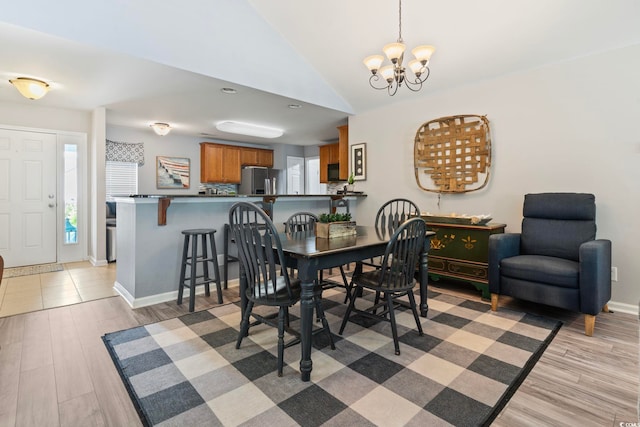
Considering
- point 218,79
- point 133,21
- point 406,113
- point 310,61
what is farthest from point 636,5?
point 133,21

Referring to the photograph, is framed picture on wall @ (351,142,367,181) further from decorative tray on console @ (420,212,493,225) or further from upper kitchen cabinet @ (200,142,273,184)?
upper kitchen cabinet @ (200,142,273,184)

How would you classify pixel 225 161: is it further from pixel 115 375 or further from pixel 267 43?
pixel 115 375

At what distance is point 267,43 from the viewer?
12.1 feet

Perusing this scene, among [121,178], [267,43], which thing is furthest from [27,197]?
[267,43]

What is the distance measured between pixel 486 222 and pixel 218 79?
319cm

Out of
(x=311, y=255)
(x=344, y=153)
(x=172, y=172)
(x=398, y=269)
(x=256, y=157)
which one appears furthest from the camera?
(x=256, y=157)

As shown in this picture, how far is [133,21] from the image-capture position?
285 cm

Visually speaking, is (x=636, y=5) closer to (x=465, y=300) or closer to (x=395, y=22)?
(x=395, y=22)

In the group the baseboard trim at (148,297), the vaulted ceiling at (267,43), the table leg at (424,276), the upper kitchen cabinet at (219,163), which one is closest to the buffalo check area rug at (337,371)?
the table leg at (424,276)

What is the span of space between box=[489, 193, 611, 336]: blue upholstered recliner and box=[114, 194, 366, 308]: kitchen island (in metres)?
2.65

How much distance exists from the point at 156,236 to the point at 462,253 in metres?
3.09

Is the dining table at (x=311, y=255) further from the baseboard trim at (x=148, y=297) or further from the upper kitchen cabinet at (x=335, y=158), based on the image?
the upper kitchen cabinet at (x=335, y=158)

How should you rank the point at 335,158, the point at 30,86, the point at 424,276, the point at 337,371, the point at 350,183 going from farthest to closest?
1. the point at 335,158
2. the point at 350,183
3. the point at 30,86
4. the point at 424,276
5. the point at 337,371

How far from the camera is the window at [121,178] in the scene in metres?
5.92
